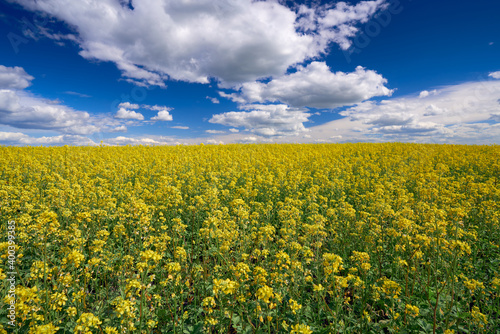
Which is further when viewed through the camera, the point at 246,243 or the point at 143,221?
the point at 246,243

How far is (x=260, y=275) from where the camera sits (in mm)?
2748

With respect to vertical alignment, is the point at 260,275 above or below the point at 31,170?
below

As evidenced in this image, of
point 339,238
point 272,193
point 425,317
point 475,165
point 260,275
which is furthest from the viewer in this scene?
point 475,165

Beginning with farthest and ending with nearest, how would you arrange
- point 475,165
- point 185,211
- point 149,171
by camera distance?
point 475,165 < point 149,171 < point 185,211

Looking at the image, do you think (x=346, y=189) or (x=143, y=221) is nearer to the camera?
(x=143, y=221)

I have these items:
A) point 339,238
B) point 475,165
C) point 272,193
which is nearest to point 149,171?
point 272,193

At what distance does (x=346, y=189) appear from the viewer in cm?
950

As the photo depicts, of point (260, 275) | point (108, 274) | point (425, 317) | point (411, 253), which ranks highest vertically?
point (260, 275)

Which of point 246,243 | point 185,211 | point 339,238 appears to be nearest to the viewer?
point 246,243

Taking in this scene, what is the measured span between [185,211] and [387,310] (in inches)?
207

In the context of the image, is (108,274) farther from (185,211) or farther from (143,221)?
(185,211)

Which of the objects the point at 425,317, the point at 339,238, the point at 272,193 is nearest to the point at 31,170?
the point at 272,193

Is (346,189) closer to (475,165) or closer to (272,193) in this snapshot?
(272,193)

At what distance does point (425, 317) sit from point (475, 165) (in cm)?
1677
